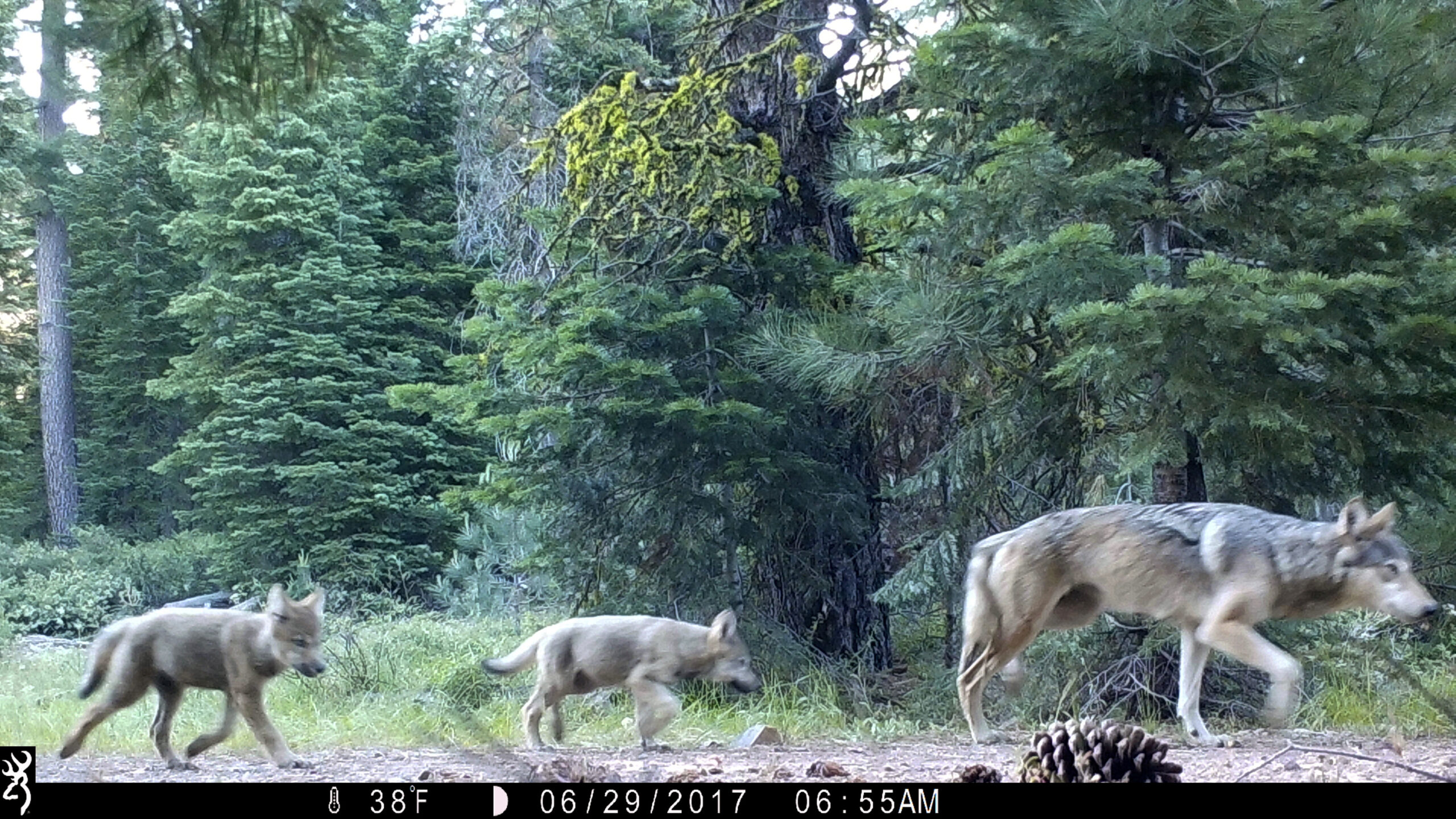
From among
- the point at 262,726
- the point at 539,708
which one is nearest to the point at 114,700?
the point at 262,726

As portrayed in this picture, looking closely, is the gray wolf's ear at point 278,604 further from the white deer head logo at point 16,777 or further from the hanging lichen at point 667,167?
the hanging lichen at point 667,167

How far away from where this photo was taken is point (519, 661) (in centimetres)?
614

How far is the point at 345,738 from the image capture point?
6.05 m

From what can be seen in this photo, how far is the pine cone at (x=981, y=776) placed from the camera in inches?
126

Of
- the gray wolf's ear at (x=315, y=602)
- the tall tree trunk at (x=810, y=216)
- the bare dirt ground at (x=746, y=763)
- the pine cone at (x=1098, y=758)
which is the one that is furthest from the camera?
the tall tree trunk at (x=810, y=216)

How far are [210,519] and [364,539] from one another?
2981mm

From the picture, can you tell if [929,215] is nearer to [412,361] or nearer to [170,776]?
[170,776]

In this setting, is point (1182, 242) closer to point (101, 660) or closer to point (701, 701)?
point (701, 701)

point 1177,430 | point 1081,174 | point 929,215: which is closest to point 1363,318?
point 1177,430

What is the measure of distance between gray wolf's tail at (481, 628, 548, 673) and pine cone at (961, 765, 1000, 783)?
318 cm

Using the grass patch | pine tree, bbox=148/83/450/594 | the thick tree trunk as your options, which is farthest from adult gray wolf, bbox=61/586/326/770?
pine tree, bbox=148/83/450/594

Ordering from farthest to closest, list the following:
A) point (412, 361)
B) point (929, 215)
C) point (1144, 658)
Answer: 1. point (412, 361)
2. point (1144, 658)
3. point (929, 215)

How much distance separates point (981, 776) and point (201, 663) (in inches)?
126
